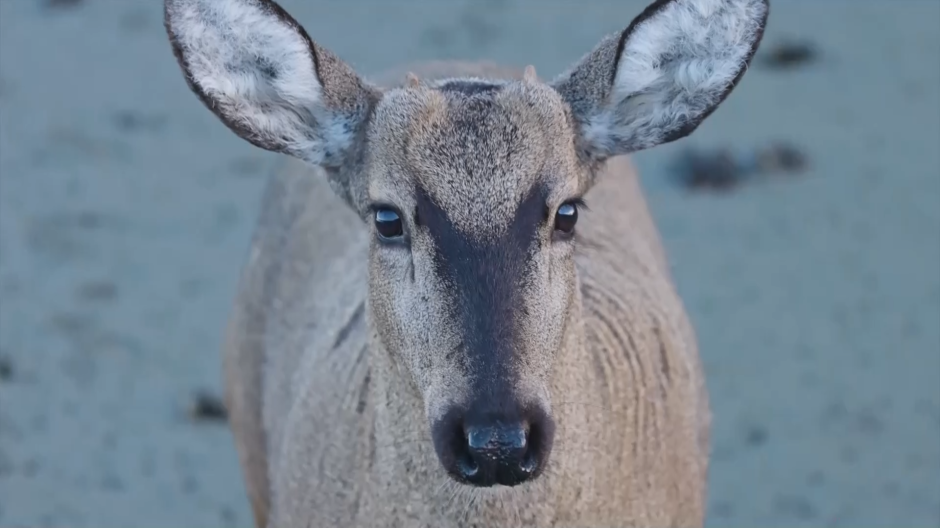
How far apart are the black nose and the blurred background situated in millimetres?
3342

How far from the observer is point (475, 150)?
3.48 metres

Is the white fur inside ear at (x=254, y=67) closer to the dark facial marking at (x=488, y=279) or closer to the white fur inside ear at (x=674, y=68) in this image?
the dark facial marking at (x=488, y=279)

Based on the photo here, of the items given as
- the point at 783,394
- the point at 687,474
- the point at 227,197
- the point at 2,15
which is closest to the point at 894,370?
the point at 783,394

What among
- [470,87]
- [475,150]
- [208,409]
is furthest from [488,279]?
[208,409]

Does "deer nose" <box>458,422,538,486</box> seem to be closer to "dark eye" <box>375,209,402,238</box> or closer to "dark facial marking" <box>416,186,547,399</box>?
"dark facial marking" <box>416,186,547,399</box>

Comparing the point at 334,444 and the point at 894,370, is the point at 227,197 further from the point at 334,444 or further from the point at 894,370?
the point at 334,444

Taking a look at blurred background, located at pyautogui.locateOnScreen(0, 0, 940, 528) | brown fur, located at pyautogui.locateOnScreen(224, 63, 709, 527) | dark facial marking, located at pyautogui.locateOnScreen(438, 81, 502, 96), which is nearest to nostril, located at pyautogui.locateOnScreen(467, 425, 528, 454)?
brown fur, located at pyautogui.locateOnScreen(224, 63, 709, 527)

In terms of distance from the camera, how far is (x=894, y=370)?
7.19m

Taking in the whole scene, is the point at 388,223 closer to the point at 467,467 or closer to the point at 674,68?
the point at 467,467

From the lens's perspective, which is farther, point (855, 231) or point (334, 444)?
point (855, 231)

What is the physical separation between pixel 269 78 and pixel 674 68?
1150mm

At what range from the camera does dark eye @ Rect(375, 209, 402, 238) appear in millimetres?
3633

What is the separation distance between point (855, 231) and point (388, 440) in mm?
5267

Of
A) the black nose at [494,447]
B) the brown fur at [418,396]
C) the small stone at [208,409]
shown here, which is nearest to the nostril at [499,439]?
the black nose at [494,447]
